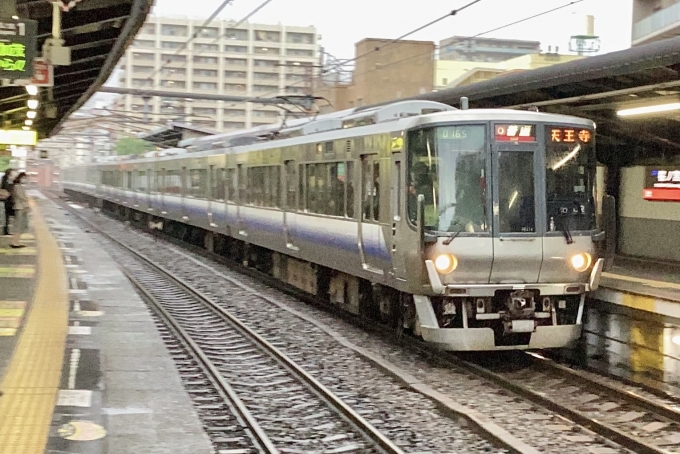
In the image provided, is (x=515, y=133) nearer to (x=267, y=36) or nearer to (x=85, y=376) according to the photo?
(x=85, y=376)

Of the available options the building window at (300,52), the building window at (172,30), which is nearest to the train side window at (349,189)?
the building window at (300,52)

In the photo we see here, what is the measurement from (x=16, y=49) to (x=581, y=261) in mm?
5962

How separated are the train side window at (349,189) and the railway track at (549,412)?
6.82 ft

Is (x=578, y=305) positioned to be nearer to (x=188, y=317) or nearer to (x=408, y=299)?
(x=408, y=299)

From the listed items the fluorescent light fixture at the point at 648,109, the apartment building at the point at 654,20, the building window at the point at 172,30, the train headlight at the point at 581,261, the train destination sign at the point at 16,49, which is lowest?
the train headlight at the point at 581,261

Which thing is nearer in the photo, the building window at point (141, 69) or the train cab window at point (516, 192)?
the train cab window at point (516, 192)

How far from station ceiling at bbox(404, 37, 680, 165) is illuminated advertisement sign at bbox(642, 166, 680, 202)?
0.84ft

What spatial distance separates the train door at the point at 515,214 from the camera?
8789mm

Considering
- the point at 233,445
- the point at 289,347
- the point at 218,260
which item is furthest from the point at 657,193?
the point at 218,260

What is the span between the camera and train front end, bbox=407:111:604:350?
8.75m

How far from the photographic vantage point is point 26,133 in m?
21.2

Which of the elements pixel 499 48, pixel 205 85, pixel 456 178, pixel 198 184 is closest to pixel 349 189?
pixel 456 178

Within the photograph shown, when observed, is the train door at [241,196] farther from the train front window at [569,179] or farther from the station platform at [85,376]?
the train front window at [569,179]

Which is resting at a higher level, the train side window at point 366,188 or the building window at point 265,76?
the building window at point 265,76
